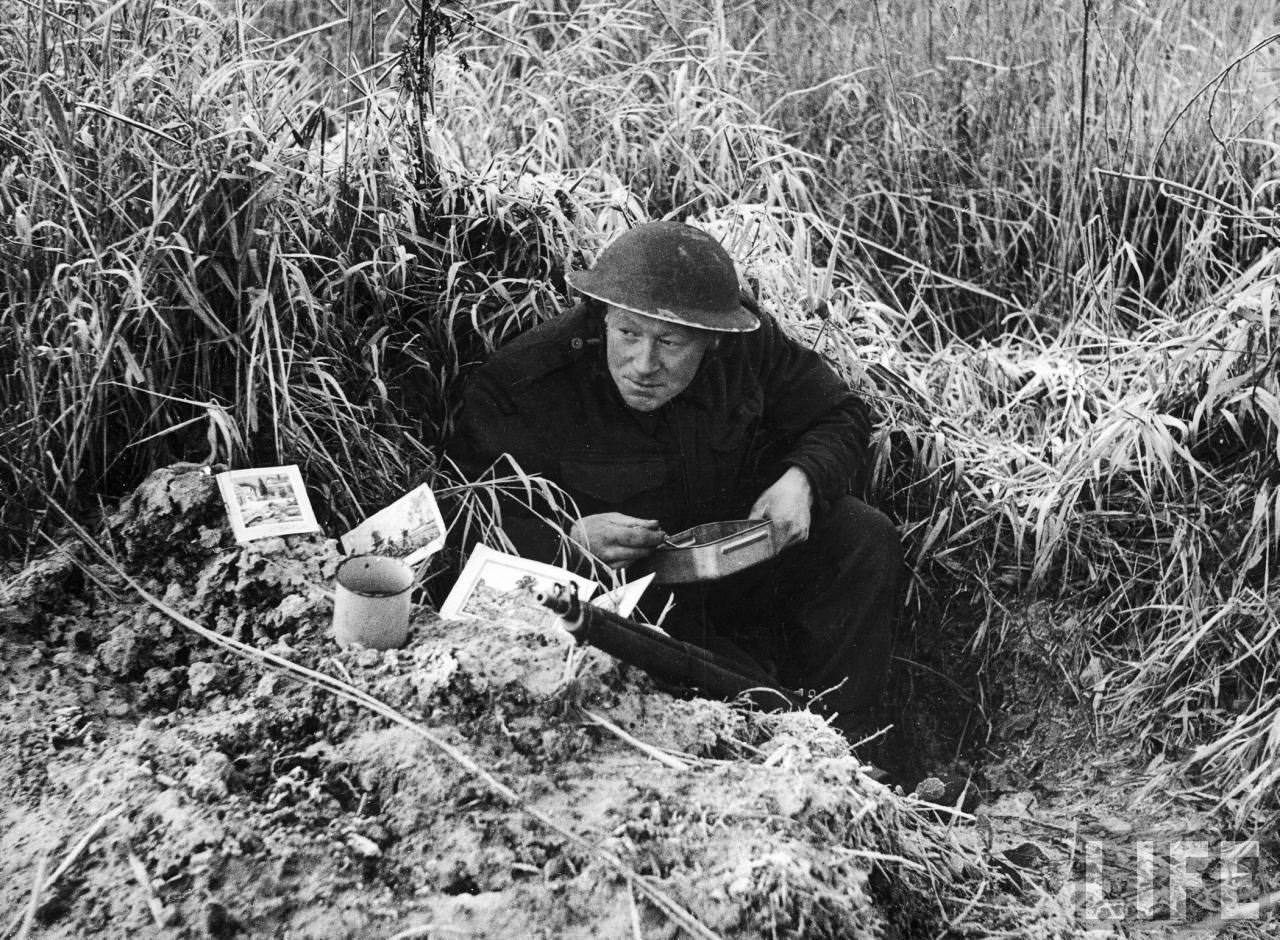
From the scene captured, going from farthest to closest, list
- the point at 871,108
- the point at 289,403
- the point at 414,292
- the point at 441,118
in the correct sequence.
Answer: the point at 871,108 → the point at 441,118 → the point at 414,292 → the point at 289,403

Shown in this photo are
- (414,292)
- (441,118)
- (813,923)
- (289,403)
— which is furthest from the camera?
(441,118)

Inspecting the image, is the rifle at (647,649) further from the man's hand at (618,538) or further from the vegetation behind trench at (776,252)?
the vegetation behind trench at (776,252)

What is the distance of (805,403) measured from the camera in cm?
343

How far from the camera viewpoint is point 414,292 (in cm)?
339

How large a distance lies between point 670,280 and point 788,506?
66 centimetres

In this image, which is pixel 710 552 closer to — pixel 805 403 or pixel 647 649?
pixel 805 403

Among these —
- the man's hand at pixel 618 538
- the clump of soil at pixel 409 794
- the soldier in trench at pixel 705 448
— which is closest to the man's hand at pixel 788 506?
the soldier in trench at pixel 705 448

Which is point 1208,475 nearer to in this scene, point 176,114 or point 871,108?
point 871,108

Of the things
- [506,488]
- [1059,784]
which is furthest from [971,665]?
[506,488]

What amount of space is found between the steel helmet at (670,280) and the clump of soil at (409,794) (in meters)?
0.84

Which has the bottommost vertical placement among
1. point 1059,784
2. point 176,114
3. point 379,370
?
point 1059,784

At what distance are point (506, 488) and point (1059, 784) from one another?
161 centimetres

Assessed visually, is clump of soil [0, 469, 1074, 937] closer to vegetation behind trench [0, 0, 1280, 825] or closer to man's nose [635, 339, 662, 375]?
vegetation behind trench [0, 0, 1280, 825]

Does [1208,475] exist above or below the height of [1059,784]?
above
